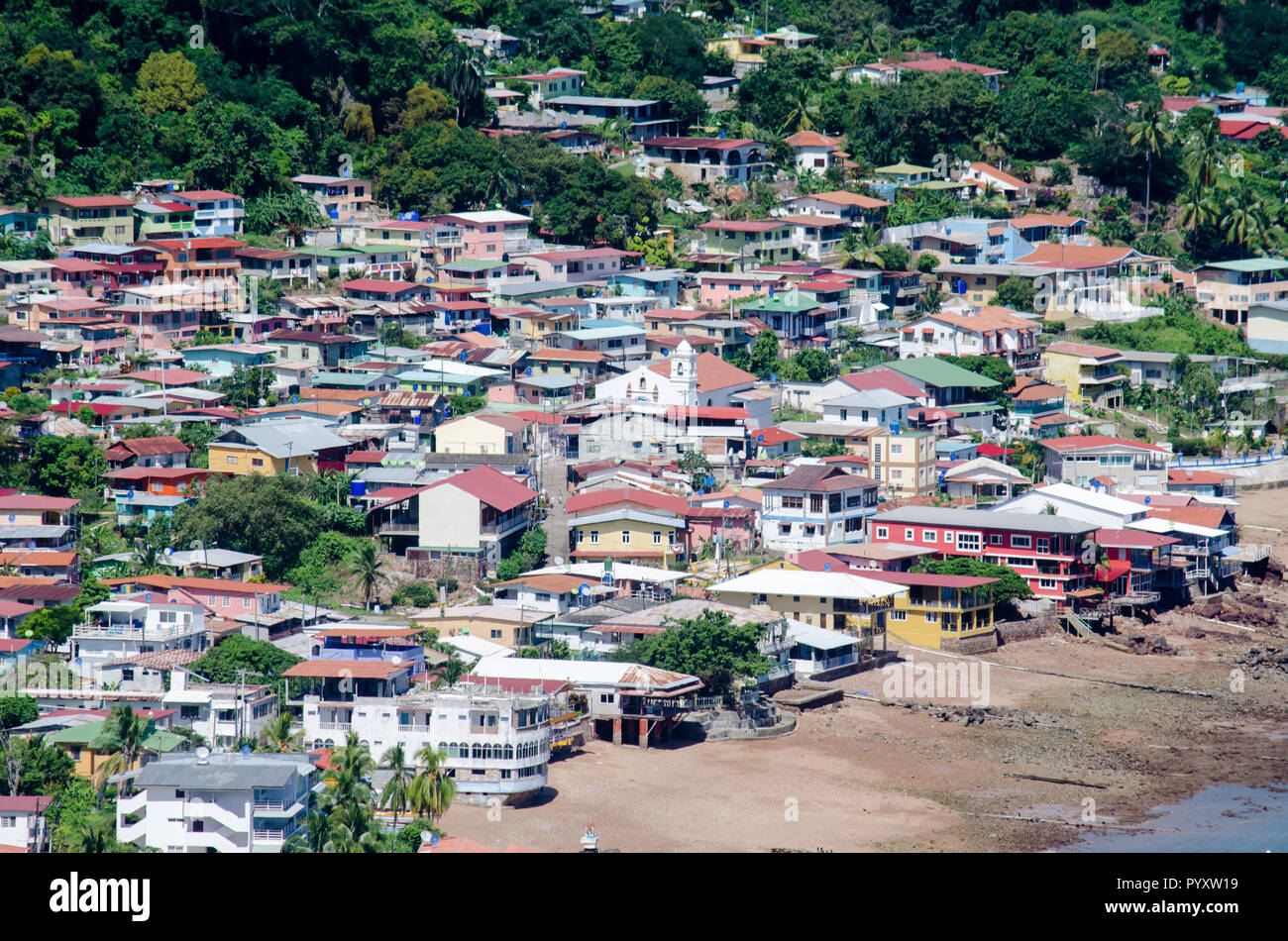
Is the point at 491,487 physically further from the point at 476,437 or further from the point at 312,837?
the point at 312,837

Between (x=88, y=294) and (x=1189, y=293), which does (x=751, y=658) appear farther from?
(x=1189, y=293)

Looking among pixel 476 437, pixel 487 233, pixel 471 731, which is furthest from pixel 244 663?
pixel 487 233

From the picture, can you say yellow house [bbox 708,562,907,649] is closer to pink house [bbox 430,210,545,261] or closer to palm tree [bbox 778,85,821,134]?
pink house [bbox 430,210,545,261]

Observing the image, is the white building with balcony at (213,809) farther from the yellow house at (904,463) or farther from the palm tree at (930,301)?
the palm tree at (930,301)

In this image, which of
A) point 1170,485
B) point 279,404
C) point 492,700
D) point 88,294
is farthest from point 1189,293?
point 492,700

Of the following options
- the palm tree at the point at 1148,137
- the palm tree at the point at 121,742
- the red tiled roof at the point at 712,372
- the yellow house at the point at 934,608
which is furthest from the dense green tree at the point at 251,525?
the palm tree at the point at 1148,137
